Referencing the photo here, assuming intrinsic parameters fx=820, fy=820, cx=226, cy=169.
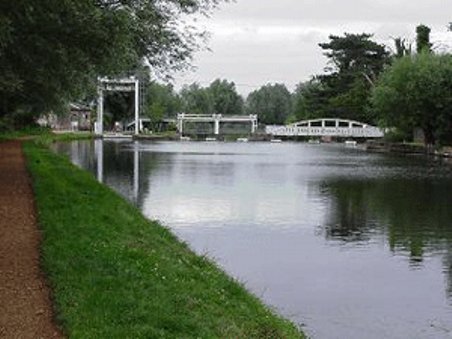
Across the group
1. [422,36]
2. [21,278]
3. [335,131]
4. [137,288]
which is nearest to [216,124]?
[335,131]

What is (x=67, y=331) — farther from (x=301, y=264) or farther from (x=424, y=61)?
(x=424, y=61)

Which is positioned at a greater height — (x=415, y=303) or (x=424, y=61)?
(x=424, y=61)

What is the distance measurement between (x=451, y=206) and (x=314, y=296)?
15.0m

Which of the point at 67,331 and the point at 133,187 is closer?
the point at 67,331

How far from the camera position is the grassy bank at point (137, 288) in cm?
881

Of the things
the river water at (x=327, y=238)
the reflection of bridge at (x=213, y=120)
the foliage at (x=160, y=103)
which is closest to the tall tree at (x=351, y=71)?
the reflection of bridge at (x=213, y=120)

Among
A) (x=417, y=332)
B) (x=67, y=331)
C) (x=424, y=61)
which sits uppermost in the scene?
(x=424, y=61)

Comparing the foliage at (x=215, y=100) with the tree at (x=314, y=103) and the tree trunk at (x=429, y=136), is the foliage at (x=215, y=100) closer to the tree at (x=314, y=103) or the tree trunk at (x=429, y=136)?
the tree at (x=314, y=103)

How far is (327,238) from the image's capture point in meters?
20.2

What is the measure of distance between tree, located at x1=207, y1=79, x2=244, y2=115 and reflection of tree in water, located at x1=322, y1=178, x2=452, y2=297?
12768 cm

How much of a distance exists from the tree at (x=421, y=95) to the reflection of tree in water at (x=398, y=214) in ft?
95.7

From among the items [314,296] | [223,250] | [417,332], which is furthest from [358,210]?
[417,332]

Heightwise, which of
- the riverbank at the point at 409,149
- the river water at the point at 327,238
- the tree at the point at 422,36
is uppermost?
the tree at the point at 422,36

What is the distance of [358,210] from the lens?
2614cm
